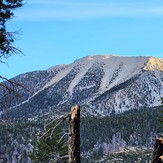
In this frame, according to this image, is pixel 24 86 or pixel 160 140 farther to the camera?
pixel 24 86

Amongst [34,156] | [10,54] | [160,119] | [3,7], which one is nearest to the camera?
[10,54]

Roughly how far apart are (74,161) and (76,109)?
A: 1.35m

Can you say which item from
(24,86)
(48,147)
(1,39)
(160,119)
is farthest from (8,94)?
(48,147)

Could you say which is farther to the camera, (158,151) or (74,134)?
(74,134)

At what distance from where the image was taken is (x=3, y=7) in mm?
19953

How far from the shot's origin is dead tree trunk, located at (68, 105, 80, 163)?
1105cm

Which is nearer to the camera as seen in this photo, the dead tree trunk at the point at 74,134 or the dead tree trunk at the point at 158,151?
the dead tree trunk at the point at 158,151

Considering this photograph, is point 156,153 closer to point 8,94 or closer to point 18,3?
point 8,94

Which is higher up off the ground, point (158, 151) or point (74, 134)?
point (74, 134)

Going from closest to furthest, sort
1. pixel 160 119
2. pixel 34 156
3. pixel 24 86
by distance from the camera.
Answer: pixel 24 86 < pixel 160 119 < pixel 34 156

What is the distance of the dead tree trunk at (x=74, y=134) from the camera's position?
11.0 m

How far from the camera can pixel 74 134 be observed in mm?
11133

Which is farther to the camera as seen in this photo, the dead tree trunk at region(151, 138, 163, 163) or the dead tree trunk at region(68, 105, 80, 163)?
the dead tree trunk at region(68, 105, 80, 163)

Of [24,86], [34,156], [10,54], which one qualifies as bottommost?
[34,156]
